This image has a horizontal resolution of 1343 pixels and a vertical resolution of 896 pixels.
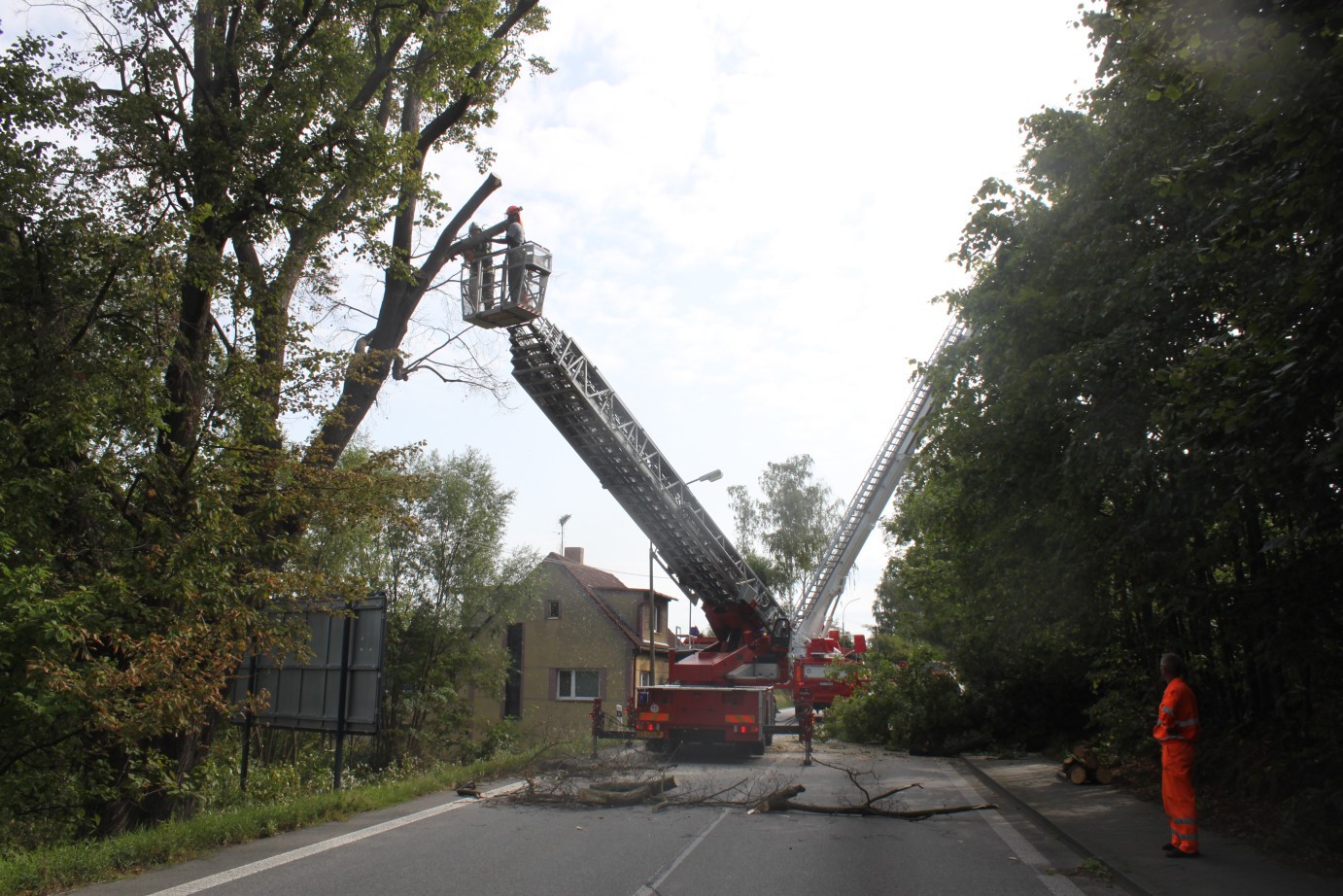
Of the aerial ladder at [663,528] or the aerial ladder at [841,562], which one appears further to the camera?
the aerial ladder at [841,562]

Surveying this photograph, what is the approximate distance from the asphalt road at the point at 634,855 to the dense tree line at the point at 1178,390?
7.91 ft

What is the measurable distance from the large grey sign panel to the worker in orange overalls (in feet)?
24.7

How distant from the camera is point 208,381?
9.79 metres

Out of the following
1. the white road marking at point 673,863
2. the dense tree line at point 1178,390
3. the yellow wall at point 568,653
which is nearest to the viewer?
the dense tree line at point 1178,390

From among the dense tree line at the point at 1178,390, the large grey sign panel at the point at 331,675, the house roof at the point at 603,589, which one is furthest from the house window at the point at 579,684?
the large grey sign panel at the point at 331,675

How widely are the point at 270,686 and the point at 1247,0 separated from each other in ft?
39.5

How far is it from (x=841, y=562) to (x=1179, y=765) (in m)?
17.7

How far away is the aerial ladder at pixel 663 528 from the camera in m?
13.9

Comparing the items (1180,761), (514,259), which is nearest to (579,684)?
(514,259)

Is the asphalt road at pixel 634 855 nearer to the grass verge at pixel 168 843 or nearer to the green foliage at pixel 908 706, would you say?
the grass verge at pixel 168 843

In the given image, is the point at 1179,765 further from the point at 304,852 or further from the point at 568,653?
the point at 568,653

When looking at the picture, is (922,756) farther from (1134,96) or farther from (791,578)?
(791,578)

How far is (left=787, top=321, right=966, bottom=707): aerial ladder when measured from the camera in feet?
78.5

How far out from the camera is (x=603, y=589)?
3944 cm
